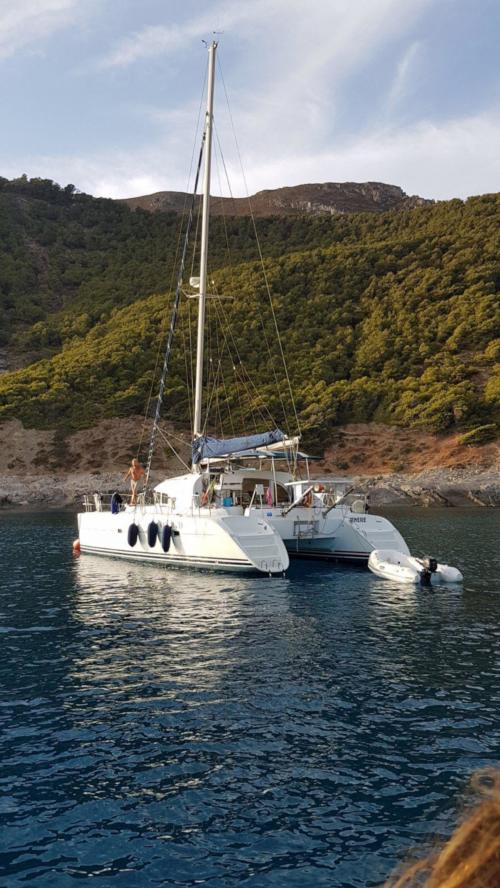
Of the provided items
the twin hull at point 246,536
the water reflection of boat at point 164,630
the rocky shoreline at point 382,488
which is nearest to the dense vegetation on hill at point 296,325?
the rocky shoreline at point 382,488

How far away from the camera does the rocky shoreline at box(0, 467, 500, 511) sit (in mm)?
49688

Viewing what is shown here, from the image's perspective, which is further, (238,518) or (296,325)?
(296,325)

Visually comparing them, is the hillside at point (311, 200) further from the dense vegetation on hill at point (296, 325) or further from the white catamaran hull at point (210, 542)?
the white catamaran hull at point (210, 542)

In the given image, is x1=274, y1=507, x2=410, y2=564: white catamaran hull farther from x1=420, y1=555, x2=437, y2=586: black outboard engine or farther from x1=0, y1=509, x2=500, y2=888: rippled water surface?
x1=0, y1=509, x2=500, y2=888: rippled water surface

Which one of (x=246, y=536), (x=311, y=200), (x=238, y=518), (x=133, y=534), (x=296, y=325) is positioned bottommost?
(x=133, y=534)

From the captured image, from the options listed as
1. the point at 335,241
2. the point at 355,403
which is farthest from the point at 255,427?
the point at 335,241

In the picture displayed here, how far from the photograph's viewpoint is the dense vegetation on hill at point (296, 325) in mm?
66500

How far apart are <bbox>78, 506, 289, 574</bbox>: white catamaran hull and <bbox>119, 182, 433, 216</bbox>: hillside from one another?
135550 mm

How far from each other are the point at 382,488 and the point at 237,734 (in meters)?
43.6

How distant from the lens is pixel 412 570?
20484mm

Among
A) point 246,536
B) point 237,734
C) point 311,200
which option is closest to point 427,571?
point 246,536

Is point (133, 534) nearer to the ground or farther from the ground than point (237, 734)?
farther from the ground

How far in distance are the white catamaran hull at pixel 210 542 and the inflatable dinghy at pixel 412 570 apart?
3.05 meters

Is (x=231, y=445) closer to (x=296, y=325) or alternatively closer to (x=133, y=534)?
(x=133, y=534)
